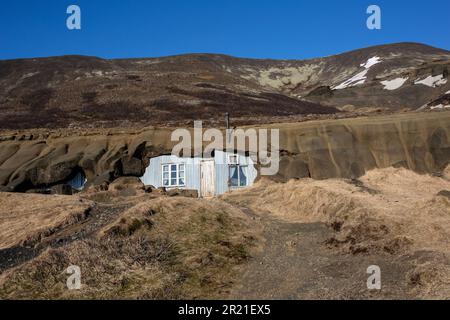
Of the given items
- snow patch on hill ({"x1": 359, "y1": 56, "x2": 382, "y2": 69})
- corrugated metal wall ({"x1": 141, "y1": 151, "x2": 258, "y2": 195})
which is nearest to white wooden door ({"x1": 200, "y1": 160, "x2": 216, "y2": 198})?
corrugated metal wall ({"x1": 141, "y1": 151, "x2": 258, "y2": 195})

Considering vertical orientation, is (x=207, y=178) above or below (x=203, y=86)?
below

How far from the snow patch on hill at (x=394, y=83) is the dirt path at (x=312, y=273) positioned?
64.4 m

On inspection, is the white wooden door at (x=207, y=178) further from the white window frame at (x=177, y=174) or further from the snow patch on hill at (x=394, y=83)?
the snow patch on hill at (x=394, y=83)

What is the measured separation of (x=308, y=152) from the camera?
91.7 ft

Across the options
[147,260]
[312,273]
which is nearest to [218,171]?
[147,260]

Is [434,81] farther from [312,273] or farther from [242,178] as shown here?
[312,273]

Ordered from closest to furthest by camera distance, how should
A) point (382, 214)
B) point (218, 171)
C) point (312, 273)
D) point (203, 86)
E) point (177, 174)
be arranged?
point (312, 273), point (382, 214), point (218, 171), point (177, 174), point (203, 86)

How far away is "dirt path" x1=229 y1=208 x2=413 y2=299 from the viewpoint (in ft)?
33.3

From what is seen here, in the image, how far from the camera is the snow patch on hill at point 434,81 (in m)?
67.2

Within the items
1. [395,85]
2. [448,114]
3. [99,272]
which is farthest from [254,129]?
[395,85]

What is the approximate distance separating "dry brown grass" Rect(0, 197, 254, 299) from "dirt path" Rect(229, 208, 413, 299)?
569 millimetres

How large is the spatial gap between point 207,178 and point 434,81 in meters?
51.8

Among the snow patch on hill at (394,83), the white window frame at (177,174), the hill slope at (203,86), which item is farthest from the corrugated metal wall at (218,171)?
the snow patch on hill at (394,83)
